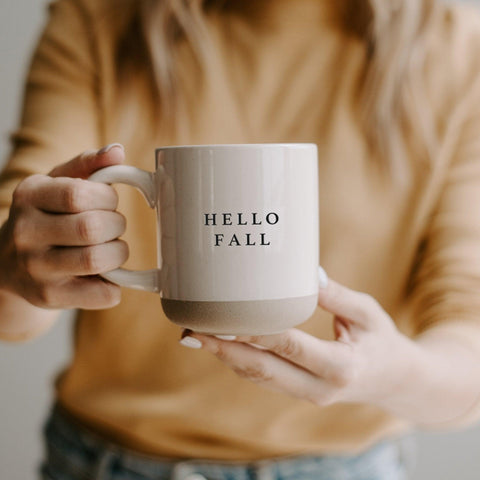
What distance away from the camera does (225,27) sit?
108cm

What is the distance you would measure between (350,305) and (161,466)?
0.43 metres

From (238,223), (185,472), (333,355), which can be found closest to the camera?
(238,223)

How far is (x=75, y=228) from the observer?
590 mm

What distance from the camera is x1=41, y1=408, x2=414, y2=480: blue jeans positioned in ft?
3.18

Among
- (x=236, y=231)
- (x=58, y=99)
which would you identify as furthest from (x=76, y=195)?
(x=58, y=99)

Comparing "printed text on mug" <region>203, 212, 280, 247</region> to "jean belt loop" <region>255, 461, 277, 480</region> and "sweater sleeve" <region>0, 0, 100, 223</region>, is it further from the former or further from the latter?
"jean belt loop" <region>255, 461, 277, 480</region>

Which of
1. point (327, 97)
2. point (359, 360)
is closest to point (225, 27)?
point (327, 97)

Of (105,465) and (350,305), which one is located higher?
(350,305)

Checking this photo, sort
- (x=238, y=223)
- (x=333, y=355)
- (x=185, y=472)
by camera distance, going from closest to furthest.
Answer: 1. (x=238, y=223)
2. (x=333, y=355)
3. (x=185, y=472)

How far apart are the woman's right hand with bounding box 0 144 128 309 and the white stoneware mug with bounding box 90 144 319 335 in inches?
0.8

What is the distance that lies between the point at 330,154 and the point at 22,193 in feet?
1.69

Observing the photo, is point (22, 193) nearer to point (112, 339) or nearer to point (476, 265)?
point (112, 339)

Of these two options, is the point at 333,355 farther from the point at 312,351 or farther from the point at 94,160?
the point at 94,160

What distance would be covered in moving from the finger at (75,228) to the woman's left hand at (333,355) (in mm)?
117
